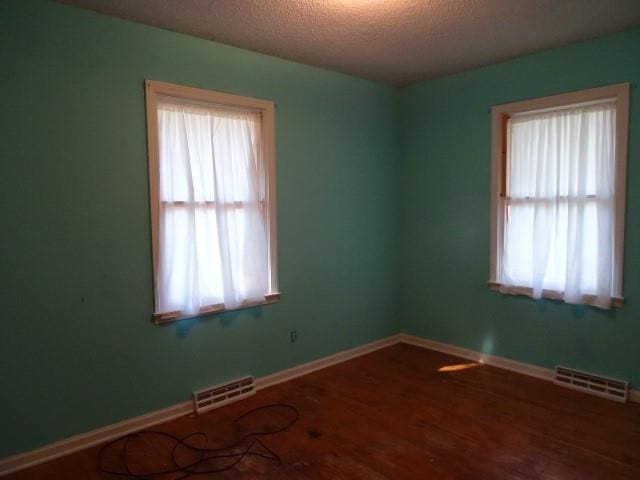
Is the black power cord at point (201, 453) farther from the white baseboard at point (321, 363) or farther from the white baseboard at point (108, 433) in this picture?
the white baseboard at point (321, 363)

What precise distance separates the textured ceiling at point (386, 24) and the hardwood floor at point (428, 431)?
2.71 m

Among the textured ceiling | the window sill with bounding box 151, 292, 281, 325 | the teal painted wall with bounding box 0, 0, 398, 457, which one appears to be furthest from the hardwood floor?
the textured ceiling

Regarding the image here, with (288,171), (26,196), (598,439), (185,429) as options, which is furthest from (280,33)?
(598,439)

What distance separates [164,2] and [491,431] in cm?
338

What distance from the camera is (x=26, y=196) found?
2529 millimetres

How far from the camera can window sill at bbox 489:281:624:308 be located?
3.29m

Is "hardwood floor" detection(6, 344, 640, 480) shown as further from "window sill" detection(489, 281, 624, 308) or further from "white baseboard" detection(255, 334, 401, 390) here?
"window sill" detection(489, 281, 624, 308)

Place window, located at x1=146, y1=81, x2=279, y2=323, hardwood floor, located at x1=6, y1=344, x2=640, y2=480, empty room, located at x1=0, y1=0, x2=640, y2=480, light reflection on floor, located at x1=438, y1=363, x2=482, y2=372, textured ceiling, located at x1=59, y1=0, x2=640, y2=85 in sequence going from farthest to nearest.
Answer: light reflection on floor, located at x1=438, y1=363, x2=482, y2=372 < window, located at x1=146, y1=81, x2=279, y2=323 < textured ceiling, located at x1=59, y1=0, x2=640, y2=85 < empty room, located at x1=0, y1=0, x2=640, y2=480 < hardwood floor, located at x1=6, y1=344, x2=640, y2=480

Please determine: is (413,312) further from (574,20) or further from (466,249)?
(574,20)

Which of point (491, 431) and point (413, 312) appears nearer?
point (491, 431)

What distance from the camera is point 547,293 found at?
3.64 metres

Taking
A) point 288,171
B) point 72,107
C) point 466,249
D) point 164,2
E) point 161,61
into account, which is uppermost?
point 164,2

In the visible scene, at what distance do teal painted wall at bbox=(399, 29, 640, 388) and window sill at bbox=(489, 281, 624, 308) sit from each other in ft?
0.19

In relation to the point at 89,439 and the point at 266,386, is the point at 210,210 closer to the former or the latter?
the point at 266,386
